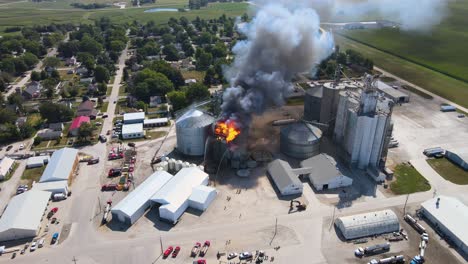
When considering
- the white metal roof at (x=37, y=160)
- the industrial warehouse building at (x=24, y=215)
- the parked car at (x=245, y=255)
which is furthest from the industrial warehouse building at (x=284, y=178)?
the white metal roof at (x=37, y=160)

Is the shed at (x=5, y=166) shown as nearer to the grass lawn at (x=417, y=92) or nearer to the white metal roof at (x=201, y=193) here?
the white metal roof at (x=201, y=193)

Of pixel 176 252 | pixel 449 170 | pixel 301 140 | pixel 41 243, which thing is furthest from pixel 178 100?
pixel 449 170

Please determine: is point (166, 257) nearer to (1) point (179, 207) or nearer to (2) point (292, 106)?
(1) point (179, 207)

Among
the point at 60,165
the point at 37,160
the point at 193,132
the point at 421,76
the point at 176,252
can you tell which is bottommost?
the point at 176,252

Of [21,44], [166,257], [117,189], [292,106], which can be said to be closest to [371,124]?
[292,106]

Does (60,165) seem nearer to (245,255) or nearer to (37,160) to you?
(37,160)

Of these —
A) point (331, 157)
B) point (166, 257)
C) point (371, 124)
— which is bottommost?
point (166, 257)
